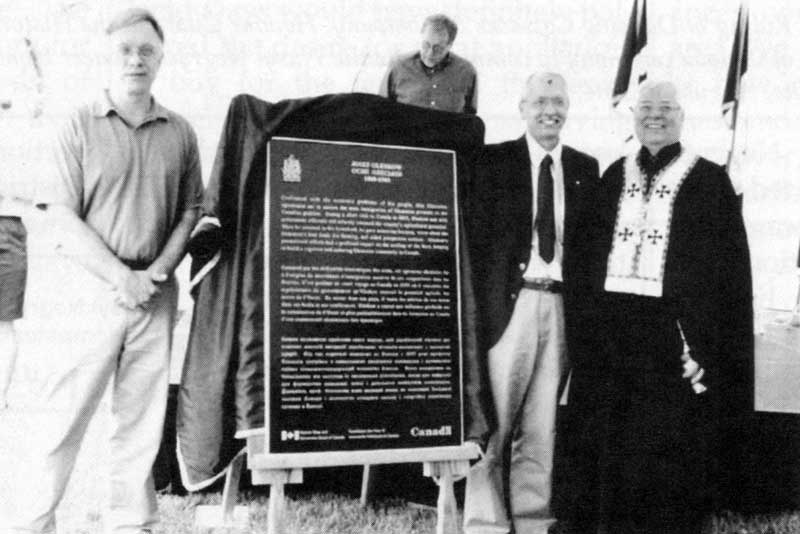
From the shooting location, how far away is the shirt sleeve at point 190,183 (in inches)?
102

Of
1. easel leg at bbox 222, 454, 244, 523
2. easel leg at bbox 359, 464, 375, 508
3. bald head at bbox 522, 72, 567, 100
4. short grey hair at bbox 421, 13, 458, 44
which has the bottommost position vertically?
easel leg at bbox 359, 464, 375, 508

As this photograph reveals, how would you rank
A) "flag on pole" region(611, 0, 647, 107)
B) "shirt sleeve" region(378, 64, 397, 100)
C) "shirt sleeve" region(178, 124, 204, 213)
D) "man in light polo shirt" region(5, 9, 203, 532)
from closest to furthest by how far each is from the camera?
"man in light polo shirt" region(5, 9, 203, 532) < "shirt sleeve" region(178, 124, 204, 213) < "shirt sleeve" region(378, 64, 397, 100) < "flag on pole" region(611, 0, 647, 107)

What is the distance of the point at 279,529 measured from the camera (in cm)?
228

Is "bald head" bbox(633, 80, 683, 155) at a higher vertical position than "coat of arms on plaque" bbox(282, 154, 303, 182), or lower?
higher

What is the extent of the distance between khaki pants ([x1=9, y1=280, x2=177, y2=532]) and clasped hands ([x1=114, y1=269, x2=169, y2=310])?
5cm

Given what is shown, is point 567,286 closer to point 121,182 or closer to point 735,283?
point 735,283

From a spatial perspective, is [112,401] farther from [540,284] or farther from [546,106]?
[546,106]

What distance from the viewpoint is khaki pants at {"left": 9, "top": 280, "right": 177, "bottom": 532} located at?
238 cm

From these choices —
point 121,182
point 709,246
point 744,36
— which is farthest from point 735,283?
point 744,36

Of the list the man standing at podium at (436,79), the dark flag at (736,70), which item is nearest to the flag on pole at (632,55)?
the dark flag at (736,70)

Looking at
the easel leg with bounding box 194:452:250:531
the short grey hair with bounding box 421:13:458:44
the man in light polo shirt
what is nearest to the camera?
the man in light polo shirt

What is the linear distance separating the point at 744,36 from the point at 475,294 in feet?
11.0

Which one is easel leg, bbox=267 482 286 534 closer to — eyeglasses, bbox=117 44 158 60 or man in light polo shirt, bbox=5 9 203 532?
man in light polo shirt, bbox=5 9 203 532

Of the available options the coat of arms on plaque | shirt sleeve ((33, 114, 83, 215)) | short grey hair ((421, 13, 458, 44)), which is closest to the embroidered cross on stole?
the coat of arms on plaque
